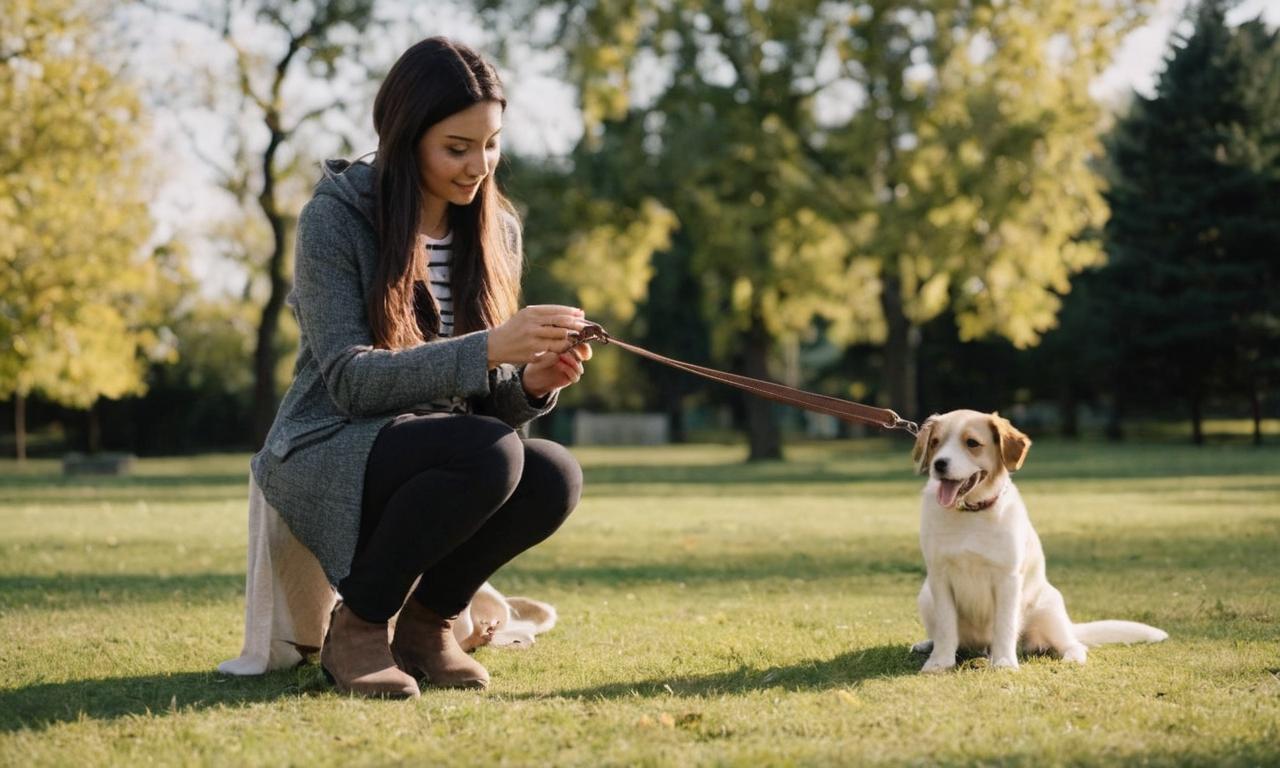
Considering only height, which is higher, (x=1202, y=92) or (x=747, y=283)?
(x=1202, y=92)

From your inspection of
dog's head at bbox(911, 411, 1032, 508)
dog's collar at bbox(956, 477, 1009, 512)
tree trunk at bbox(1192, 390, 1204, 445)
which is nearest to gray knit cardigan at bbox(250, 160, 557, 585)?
dog's head at bbox(911, 411, 1032, 508)

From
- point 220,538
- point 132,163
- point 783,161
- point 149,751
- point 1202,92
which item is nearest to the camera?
point 149,751

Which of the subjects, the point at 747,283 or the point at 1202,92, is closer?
the point at 747,283

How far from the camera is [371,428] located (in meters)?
4.21

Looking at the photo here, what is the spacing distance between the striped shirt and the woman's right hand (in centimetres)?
55

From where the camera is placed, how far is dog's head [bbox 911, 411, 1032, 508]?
478 cm

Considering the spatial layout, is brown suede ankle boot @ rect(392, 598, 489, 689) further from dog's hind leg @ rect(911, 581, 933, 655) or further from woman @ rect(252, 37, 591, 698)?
dog's hind leg @ rect(911, 581, 933, 655)

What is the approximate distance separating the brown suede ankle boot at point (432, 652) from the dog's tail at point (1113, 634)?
2342 mm

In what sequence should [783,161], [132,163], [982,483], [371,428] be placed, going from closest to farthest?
[371,428], [982,483], [132,163], [783,161]

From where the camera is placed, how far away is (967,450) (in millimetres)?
4816

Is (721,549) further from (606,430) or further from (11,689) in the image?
(606,430)

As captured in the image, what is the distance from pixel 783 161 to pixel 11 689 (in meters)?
23.1

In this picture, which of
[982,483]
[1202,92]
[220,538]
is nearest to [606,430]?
[1202,92]

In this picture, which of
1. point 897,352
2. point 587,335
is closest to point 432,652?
point 587,335
